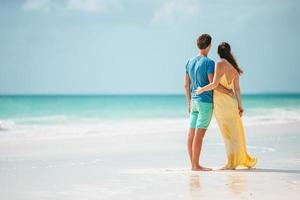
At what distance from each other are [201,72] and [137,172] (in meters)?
1.33

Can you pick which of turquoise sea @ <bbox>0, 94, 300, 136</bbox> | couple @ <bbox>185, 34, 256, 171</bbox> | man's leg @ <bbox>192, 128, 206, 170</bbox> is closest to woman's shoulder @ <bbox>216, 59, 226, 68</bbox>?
couple @ <bbox>185, 34, 256, 171</bbox>

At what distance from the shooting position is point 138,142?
10539mm

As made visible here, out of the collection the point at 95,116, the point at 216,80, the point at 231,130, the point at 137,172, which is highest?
the point at 216,80

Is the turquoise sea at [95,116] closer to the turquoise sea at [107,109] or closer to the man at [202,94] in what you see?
the turquoise sea at [107,109]

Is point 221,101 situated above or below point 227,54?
below

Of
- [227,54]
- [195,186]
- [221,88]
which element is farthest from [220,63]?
[195,186]

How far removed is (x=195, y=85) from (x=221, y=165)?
111cm

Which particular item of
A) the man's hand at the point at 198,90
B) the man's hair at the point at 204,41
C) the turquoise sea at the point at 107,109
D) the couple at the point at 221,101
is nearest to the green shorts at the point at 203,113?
the couple at the point at 221,101

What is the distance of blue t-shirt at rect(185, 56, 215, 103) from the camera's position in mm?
6875

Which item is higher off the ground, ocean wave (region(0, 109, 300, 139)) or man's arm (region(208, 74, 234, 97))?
man's arm (region(208, 74, 234, 97))

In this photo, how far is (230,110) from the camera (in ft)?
22.8

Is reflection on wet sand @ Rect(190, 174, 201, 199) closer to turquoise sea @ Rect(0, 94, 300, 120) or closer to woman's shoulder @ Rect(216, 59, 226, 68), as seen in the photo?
woman's shoulder @ Rect(216, 59, 226, 68)

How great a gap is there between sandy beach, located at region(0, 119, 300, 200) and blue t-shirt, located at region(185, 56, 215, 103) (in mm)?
848

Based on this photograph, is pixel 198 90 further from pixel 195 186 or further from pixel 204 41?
pixel 195 186
